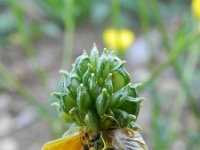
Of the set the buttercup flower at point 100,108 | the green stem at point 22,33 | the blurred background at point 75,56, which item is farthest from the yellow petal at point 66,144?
the blurred background at point 75,56

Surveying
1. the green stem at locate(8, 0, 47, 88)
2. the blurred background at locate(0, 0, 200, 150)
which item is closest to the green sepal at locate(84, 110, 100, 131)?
the green stem at locate(8, 0, 47, 88)

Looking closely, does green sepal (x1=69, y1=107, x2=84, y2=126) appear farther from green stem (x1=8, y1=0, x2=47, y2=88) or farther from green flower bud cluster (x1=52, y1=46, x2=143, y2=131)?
green stem (x1=8, y1=0, x2=47, y2=88)

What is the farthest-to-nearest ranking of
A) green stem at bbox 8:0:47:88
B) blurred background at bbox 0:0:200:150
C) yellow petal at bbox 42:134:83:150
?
blurred background at bbox 0:0:200:150 → green stem at bbox 8:0:47:88 → yellow petal at bbox 42:134:83:150

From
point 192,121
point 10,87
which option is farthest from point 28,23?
point 192,121

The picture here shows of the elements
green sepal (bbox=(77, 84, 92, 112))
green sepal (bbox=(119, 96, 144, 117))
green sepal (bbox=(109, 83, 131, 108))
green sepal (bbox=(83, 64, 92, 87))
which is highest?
green sepal (bbox=(83, 64, 92, 87))

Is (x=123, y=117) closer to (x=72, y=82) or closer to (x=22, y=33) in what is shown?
(x=72, y=82)

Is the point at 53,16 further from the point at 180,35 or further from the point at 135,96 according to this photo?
the point at 135,96

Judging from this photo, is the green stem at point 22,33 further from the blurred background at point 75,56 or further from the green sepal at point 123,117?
the green sepal at point 123,117

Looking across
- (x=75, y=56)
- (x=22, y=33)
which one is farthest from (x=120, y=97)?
(x=75, y=56)
